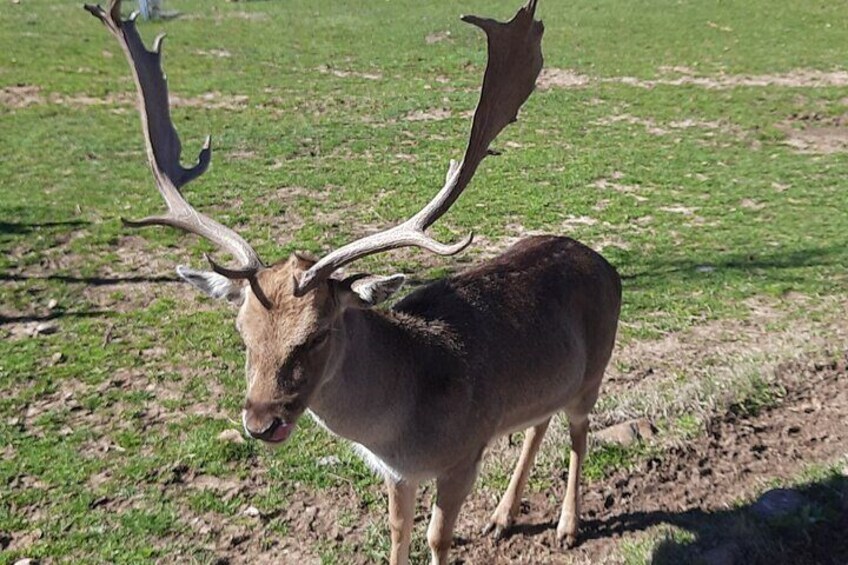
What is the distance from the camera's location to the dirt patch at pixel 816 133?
12883mm

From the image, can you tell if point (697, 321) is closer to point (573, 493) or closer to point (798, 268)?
point (798, 268)

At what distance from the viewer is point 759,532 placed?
14.2 ft

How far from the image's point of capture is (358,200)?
33.8 ft

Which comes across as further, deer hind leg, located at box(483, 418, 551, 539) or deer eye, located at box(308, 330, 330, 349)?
deer hind leg, located at box(483, 418, 551, 539)

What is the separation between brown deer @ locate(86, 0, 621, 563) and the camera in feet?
11.4

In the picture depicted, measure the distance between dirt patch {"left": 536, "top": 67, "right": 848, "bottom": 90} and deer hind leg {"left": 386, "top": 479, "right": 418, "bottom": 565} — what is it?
47.0ft

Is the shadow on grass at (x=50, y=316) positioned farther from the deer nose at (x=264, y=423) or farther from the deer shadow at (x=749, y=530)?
the deer nose at (x=264, y=423)

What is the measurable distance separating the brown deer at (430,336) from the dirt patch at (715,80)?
1355 cm

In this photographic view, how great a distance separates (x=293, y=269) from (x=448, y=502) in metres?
1.40

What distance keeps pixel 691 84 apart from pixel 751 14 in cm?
837

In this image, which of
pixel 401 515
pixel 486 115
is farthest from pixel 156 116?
pixel 401 515

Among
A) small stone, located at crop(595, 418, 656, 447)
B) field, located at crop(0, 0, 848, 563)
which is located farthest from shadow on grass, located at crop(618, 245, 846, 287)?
small stone, located at crop(595, 418, 656, 447)

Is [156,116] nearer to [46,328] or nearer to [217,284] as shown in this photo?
[217,284]

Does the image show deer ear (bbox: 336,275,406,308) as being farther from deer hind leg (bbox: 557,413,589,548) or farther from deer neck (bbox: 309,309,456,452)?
deer hind leg (bbox: 557,413,589,548)
